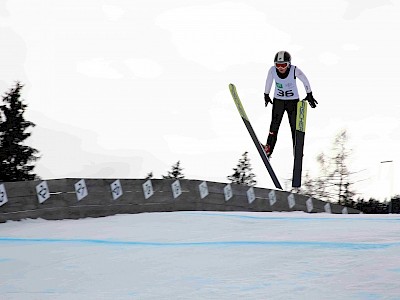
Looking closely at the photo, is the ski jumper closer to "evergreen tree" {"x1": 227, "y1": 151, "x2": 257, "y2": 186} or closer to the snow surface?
the snow surface

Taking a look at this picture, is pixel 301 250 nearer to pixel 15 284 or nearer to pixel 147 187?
pixel 15 284

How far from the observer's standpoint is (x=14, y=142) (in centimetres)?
2692

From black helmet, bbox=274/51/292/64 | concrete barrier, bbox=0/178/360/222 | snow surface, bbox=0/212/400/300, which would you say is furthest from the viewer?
black helmet, bbox=274/51/292/64

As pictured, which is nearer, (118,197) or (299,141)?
(118,197)

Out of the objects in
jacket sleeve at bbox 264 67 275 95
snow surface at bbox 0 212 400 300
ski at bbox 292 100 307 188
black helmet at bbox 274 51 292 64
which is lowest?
snow surface at bbox 0 212 400 300

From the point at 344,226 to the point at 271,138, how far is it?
5797 mm

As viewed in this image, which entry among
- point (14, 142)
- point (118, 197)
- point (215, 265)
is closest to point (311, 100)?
point (118, 197)

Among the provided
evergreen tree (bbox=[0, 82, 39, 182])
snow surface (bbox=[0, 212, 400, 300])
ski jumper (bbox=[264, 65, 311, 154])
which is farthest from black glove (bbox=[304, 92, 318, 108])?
evergreen tree (bbox=[0, 82, 39, 182])

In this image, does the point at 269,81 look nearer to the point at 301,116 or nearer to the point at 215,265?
the point at 301,116

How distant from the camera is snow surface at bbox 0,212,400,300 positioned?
8.51 ft

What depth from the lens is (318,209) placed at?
43.9ft

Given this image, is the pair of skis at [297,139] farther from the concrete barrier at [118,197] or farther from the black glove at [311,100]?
the concrete barrier at [118,197]

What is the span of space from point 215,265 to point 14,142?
25.3m

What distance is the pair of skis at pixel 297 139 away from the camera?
1008 centimetres
